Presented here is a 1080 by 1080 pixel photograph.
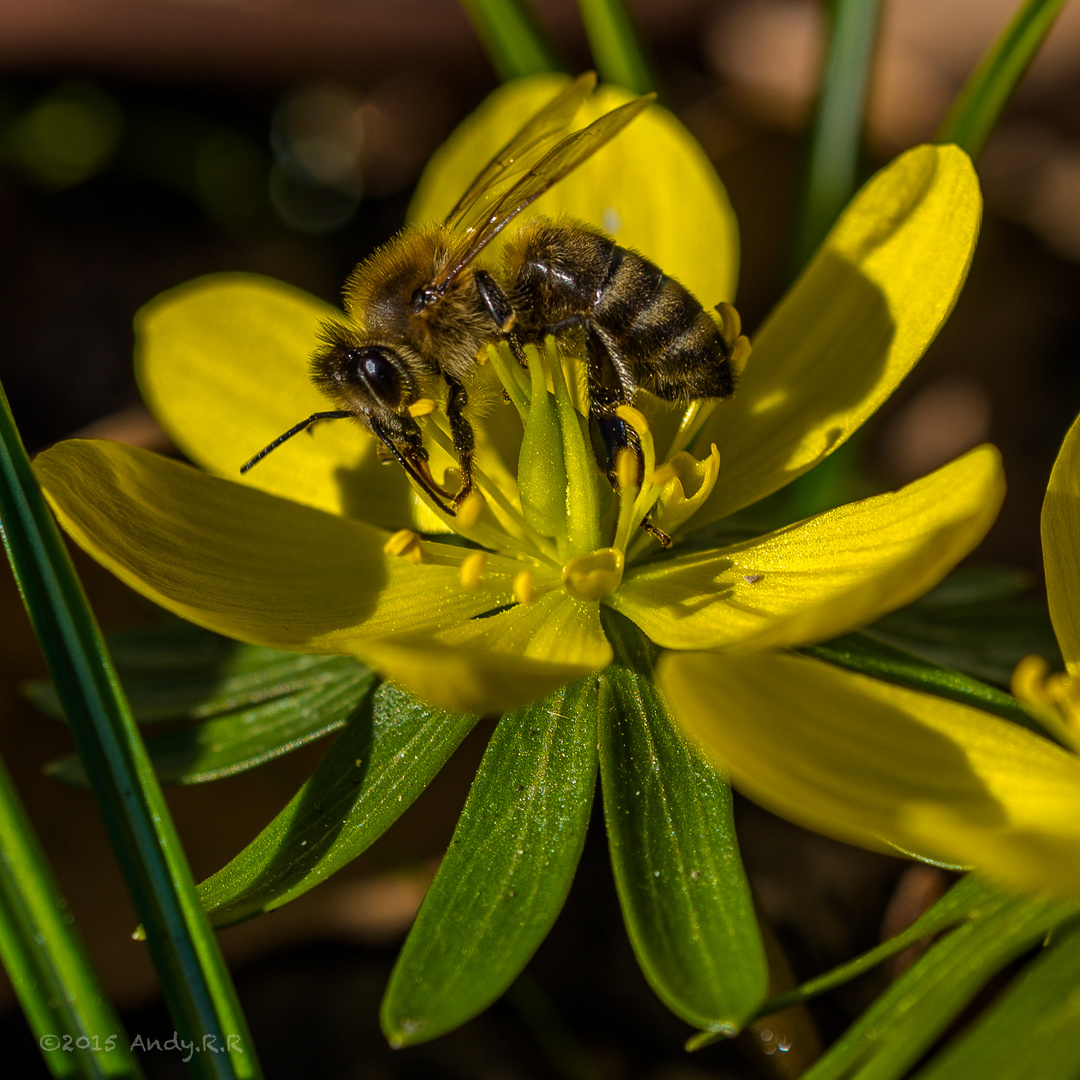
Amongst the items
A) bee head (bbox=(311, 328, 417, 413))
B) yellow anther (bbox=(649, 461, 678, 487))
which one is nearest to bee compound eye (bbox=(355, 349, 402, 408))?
bee head (bbox=(311, 328, 417, 413))

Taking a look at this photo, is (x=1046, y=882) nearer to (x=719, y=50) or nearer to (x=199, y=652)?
(x=199, y=652)

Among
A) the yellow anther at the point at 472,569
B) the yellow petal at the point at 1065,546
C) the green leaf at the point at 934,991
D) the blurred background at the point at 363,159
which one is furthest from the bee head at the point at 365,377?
the blurred background at the point at 363,159

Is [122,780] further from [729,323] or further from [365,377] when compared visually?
[729,323]

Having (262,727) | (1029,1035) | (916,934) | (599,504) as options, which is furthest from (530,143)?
(1029,1035)

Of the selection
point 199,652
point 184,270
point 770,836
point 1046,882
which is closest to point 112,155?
point 184,270

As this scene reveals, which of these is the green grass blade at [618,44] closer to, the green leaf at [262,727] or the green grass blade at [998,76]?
the green grass blade at [998,76]

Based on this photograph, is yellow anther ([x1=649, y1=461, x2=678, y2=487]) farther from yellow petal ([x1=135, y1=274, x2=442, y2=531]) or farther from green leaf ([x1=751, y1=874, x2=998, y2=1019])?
green leaf ([x1=751, y1=874, x2=998, y2=1019])

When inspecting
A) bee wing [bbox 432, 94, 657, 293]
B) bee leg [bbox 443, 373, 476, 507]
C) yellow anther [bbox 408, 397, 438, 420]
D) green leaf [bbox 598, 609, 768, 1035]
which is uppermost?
bee wing [bbox 432, 94, 657, 293]
